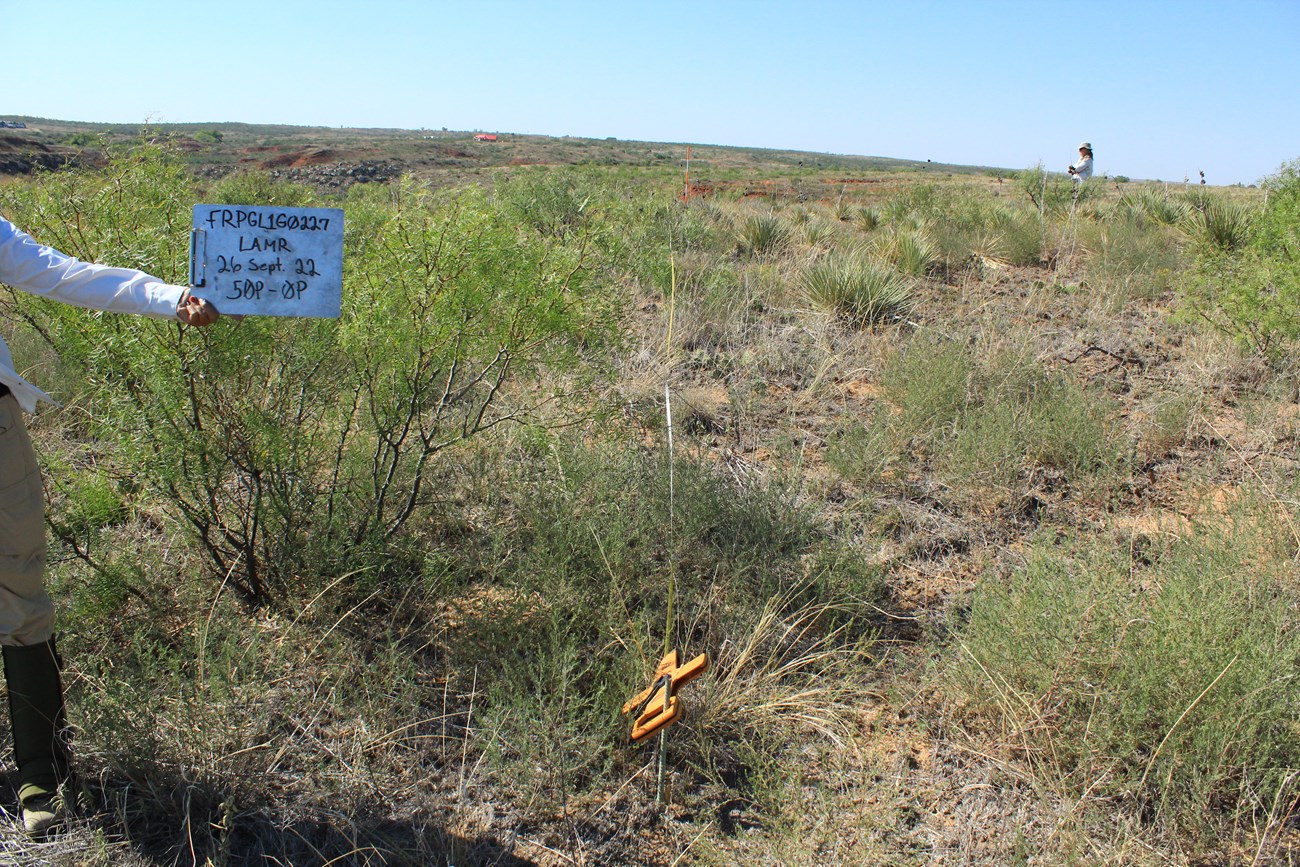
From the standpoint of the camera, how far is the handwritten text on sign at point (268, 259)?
7.82 feet

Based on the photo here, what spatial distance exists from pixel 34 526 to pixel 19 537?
0.15 feet

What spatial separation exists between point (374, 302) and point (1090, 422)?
3.78 metres

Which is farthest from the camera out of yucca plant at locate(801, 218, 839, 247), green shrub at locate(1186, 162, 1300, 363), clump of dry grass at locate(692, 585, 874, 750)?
yucca plant at locate(801, 218, 839, 247)

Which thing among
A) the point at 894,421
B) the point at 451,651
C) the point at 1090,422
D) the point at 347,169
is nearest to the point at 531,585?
the point at 451,651

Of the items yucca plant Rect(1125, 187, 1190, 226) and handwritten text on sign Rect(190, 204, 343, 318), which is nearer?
handwritten text on sign Rect(190, 204, 343, 318)

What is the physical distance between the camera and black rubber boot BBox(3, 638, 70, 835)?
2.27 m

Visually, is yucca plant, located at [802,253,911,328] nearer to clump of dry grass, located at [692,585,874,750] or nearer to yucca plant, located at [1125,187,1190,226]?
clump of dry grass, located at [692,585,874,750]

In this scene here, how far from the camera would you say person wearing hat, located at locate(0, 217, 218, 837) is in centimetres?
218

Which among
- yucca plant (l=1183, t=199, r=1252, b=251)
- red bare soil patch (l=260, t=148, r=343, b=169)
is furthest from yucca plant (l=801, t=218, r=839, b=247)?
red bare soil patch (l=260, t=148, r=343, b=169)

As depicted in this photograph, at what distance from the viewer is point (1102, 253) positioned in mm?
9297

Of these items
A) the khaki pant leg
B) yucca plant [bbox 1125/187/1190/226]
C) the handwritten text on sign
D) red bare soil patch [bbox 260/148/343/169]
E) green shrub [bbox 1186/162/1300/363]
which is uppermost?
red bare soil patch [bbox 260/148/343/169]

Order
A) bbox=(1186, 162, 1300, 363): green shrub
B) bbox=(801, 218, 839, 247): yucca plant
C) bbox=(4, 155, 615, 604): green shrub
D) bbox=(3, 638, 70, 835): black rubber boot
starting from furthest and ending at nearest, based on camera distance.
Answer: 1. bbox=(801, 218, 839, 247): yucca plant
2. bbox=(1186, 162, 1300, 363): green shrub
3. bbox=(4, 155, 615, 604): green shrub
4. bbox=(3, 638, 70, 835): black rubber boot

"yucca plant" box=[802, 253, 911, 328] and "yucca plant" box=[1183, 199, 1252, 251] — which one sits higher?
"yucca plant" box=[1183, 199, 1252, 251]

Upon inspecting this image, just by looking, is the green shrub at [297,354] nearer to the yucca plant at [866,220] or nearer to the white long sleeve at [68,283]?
the white long sleeve at [68,283]
